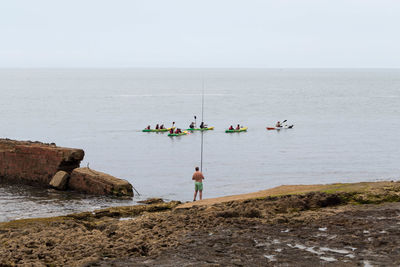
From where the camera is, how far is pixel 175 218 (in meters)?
18.9

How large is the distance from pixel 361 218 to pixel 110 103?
10928 centimetres

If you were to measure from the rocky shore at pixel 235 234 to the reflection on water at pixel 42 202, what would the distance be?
5354mm

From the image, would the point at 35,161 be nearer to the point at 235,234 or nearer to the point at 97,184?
the point at 97,184

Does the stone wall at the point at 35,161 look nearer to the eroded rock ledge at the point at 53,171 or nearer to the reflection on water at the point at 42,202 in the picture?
the eroded rock ledge at the point at 53,171

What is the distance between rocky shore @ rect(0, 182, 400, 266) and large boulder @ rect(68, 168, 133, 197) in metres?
8.03

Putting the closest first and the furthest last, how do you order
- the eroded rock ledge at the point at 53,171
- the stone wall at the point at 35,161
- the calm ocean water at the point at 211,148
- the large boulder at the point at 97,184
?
the large boulder at the point at 97,184, the eroded rock ledge at the point at 53,171, the stone wall at the point at 35,161, the calm ocean water at the point at 211,148

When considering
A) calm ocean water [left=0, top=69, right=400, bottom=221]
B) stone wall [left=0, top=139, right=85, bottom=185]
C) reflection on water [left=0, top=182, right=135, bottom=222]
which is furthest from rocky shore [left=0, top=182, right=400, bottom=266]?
stone wall [left=0, top=139, right=85, bottom=185]

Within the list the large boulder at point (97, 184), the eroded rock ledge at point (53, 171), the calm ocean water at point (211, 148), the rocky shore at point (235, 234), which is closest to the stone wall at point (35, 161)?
the eroded rock ledge at point (53, 171)

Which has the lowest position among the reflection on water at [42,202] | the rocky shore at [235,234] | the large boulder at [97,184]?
the reflection on water at [42,202]

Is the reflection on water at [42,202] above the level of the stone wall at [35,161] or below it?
below

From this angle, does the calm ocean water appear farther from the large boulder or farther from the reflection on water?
the large boulder

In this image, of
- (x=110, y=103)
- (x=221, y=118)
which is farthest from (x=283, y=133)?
(x=110, y=103)

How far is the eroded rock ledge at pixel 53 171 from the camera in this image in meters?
30.5

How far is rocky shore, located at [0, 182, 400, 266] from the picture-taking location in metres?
14.3
